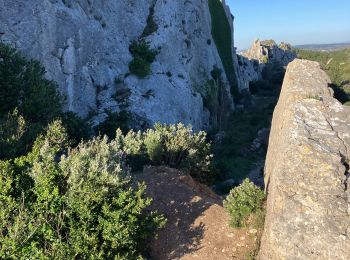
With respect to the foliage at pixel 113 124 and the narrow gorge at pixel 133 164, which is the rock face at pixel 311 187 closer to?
the narrow gorge at pixel 133 164

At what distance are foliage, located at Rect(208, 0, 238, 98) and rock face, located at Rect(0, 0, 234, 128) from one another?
14129mm

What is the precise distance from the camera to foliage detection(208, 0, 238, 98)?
61031 millimetres

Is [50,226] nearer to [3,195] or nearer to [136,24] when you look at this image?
[3,195]

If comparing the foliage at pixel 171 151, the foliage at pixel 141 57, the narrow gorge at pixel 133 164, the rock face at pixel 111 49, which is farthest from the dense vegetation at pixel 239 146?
the foliage at pixel 141 57

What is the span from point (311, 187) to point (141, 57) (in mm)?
28856

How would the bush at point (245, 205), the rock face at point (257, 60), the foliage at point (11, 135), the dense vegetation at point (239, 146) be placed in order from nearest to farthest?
the bush at point (245, 205) < the foliage at point (11, 135) < the dense vegetation at point (239, 146) < the rock face at point (257, 60)

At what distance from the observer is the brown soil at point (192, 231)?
870 cm

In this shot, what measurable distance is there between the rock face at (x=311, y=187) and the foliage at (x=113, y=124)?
15836 millimetres

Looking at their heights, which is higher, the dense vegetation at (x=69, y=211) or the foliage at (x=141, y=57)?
the foliage at (x=141, y=57)

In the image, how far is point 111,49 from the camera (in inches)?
1288

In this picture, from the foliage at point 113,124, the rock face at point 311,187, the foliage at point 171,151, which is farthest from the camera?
the foliage at point 113,124

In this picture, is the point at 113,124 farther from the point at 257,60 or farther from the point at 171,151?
the point at 257,60

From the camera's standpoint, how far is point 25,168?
8406mm

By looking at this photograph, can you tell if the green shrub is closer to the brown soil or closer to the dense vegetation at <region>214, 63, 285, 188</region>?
the dense vegetation at <region>214, 63, 285, 188</region>
